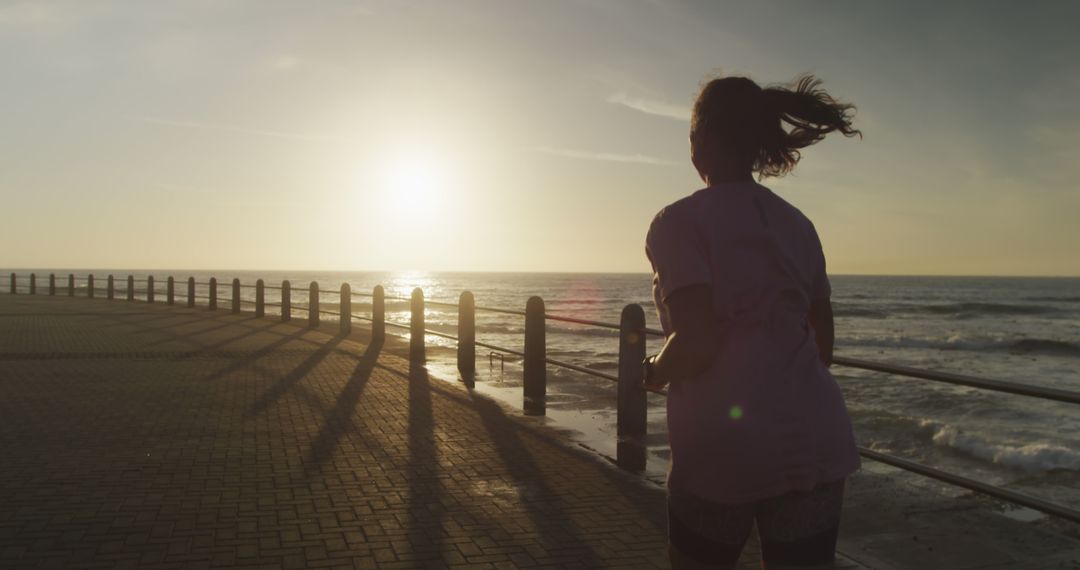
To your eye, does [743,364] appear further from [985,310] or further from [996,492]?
[985,310]

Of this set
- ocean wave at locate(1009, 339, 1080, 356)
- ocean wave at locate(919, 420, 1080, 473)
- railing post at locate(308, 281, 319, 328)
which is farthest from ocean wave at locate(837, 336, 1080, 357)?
ocean wave at locate(919, 420, 1080, 473)

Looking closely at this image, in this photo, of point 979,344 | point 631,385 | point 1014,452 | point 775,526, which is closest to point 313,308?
point 631,385

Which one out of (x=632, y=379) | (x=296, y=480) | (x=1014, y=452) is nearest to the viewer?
(x=296, y=480)

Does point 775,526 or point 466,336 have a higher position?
point 775,526

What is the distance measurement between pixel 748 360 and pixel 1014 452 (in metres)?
10.8

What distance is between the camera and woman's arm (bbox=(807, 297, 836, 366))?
2.31m

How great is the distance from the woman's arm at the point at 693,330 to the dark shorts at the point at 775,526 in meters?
0.36

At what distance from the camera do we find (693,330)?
201 cm

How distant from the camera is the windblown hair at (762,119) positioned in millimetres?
2184

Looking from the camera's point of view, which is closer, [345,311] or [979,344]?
[345,311]

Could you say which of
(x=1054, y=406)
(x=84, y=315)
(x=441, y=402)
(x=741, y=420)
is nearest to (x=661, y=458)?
(x=441, y=402)

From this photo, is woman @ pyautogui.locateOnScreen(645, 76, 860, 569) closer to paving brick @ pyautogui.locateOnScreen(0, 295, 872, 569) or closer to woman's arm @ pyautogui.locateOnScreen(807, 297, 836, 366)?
woman's arm @ pyautogui.locateOnScreen(807, 297, 836, 366)

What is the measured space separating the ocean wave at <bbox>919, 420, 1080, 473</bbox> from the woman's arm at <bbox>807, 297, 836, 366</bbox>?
369 inches

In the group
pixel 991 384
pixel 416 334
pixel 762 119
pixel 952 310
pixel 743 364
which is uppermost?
pixel 762 119
